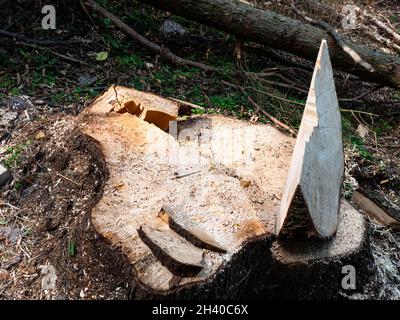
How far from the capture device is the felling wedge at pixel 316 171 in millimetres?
1850

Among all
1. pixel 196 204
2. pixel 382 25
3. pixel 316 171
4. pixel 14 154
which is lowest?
pixel 14 154

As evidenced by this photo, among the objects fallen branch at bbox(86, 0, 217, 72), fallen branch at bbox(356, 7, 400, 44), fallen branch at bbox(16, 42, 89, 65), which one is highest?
fallen branch at bbox(356, 7, 400, 44)

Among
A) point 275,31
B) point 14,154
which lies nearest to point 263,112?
point 275,31

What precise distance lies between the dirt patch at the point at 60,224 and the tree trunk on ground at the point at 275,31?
62.4 inches

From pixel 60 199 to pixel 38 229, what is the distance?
17 centimetres

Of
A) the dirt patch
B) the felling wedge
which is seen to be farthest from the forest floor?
the felling wedge

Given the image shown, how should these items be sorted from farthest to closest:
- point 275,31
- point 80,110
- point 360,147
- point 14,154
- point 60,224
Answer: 1. point 275,31
2. point 360,147
3. point 80,110
4. point 14,154
5. point 60,224

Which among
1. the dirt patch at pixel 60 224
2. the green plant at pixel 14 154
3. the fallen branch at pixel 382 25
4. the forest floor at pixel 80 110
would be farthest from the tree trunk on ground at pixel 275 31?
the green plant at pixel 14 154

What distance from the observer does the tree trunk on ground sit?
148 inches

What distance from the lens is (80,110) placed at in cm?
301

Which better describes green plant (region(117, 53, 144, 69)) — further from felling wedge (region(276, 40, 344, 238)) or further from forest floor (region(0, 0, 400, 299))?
felling wedge (region(276, 40, 344, 238))

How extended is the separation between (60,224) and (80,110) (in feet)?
3.24

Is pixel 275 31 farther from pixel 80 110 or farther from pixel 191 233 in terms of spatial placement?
pixel 191 233

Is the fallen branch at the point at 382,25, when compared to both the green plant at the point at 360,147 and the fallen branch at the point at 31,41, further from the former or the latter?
the fallen branch at the point at 31,41
